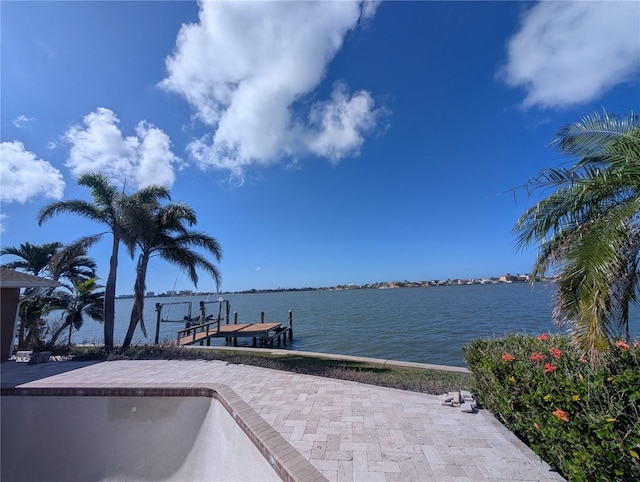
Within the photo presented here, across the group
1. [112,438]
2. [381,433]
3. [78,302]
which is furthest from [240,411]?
[78,302]

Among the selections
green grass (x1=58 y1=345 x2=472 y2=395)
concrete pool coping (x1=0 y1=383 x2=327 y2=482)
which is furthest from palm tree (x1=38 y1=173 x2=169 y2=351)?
concrete pool coping (x1=0 y1=383 x2=327 y2=482)

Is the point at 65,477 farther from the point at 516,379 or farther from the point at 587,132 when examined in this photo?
the point at 587,132

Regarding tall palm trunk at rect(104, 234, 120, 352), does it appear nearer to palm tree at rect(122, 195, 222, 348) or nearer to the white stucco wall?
palm tree at rect(122, 195, 222, 348)

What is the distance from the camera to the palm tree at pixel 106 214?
11117mm

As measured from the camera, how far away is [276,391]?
5945 mm

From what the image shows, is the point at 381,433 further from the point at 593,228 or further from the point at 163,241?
the point at 163,241

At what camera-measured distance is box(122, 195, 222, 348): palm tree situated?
11.1 meters

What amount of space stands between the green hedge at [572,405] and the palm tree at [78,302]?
15157mm

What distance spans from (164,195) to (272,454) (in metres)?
11.4

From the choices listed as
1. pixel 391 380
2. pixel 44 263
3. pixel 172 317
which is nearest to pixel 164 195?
pixel 44 263

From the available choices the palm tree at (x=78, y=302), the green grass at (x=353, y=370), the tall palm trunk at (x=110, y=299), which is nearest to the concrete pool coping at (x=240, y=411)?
the green grass at (x=353, y=370)

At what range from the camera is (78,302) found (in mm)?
13297

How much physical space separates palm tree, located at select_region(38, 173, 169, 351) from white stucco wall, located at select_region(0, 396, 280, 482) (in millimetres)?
5837

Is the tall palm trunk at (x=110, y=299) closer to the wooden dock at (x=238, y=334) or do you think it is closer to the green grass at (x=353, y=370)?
the green grass at (x=353, y=370)
